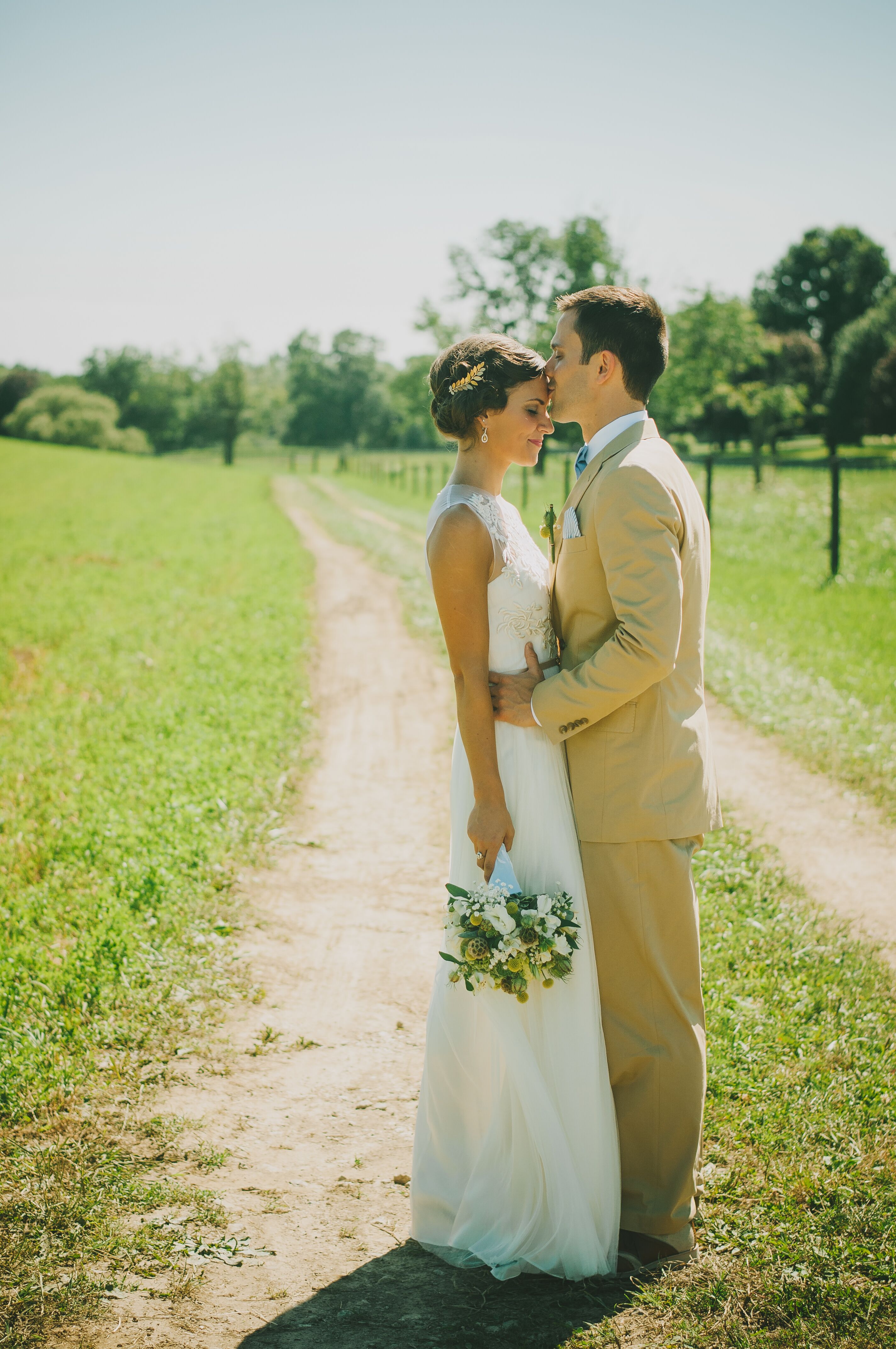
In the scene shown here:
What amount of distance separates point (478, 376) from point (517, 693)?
3.14ft

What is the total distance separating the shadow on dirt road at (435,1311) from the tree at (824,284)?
6589 cm

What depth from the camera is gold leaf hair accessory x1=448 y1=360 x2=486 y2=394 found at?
8.87 feet

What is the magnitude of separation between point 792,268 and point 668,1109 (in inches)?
2783

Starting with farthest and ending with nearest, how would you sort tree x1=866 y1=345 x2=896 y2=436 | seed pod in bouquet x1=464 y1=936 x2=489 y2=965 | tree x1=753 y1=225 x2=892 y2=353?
1. tree x1=753 y1=225 x2=892 y2=353
2. tree x1=866 y1=345 x2=896 y2=436
3. seed pod in bouquet x1=464 y1=936 x2=489 y2=965

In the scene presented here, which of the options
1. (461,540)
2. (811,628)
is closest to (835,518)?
(811,628)

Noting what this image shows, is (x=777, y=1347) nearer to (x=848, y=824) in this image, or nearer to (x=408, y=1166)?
Answer: (x=408, y=1166)

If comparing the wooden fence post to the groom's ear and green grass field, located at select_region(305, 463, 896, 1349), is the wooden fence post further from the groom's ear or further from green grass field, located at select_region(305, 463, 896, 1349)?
the groom's ear

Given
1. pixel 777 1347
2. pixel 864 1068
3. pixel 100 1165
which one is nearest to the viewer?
pixel 777 1347

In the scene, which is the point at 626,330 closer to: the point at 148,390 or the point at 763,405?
the point at 763,405

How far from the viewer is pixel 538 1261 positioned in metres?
2.64

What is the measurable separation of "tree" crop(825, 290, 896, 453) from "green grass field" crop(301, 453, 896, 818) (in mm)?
25460

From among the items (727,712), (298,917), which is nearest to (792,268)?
(727,712)

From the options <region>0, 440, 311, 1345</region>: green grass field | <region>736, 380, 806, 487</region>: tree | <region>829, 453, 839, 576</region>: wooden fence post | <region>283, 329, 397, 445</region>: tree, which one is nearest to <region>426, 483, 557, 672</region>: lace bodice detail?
<region>0, 440, 311, 1345</region>: green grass field

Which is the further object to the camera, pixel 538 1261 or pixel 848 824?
pixel 848 824
